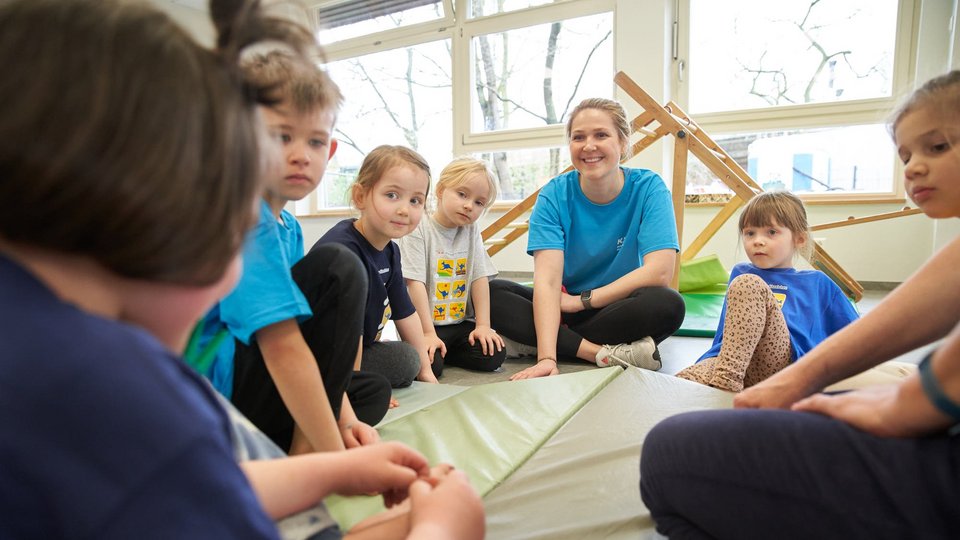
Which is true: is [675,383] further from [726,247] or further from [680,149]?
[726,247]

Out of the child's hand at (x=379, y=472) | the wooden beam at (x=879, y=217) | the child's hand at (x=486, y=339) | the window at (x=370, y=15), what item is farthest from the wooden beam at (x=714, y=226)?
the window at (x=370, y=15)

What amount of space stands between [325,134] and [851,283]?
255 centimetres

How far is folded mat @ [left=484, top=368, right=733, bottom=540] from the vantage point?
71 cm

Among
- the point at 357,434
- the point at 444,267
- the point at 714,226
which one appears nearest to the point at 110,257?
the point at 357,434

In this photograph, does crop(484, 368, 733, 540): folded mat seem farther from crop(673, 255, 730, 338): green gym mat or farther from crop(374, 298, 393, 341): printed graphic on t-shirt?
crop(673, 255, 730, 338): green gym mat

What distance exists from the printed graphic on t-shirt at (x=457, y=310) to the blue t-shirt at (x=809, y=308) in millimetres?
718

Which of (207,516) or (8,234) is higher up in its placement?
(8,234)

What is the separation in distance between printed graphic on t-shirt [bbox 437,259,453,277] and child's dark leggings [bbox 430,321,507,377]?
164mm

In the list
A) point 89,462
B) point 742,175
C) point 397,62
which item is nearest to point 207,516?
point 89,462

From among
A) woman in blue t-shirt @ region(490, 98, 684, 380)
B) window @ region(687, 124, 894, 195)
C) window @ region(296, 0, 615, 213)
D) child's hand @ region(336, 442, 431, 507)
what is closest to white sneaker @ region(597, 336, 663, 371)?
woman in blue t-shirt @ region(490, 98, 684, 380)

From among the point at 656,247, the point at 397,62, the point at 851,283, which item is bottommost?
the point at 851,283

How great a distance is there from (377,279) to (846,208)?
10.1 feet

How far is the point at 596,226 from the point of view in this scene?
5.84 feet

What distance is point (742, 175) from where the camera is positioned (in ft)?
8.63
